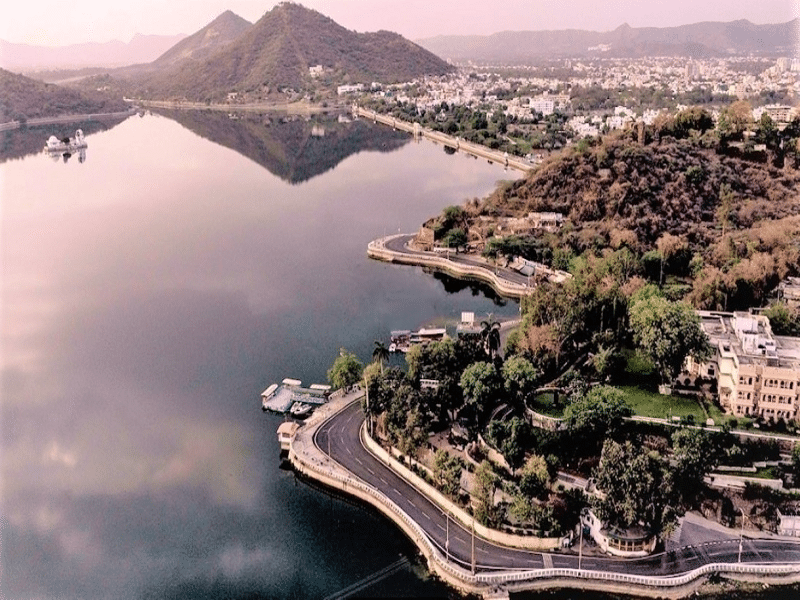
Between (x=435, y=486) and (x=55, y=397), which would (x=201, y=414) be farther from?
(x=435, y=486)

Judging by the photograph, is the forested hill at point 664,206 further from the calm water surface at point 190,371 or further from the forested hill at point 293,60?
the forested hill at point 293,60

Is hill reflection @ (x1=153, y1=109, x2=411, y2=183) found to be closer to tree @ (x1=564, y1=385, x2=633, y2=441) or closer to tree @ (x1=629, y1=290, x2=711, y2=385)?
tree @ (x1=629, y1=290, x2=711, y2=385)

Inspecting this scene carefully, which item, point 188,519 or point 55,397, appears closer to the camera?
point 188,519

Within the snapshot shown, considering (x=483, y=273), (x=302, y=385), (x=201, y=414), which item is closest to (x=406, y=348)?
(x=302, y=385)

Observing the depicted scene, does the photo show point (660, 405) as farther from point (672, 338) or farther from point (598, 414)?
point (598, 414)

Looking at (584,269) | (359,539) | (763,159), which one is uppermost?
(763,159)

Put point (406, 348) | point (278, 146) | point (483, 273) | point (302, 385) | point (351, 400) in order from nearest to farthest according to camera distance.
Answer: point (351, 400) → point (302, 385) → point (406, 348) → point (483, 273) → point (278, 146)
